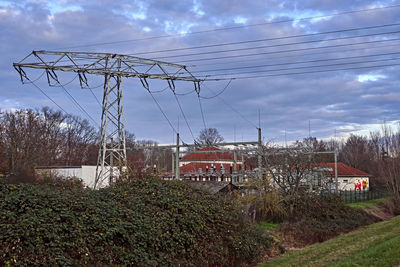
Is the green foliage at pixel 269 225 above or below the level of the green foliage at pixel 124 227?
below

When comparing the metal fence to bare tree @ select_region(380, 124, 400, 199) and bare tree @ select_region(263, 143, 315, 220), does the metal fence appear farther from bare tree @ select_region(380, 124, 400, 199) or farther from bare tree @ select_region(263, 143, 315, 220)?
bare tree @ select_region(263, 143, 315, 220)

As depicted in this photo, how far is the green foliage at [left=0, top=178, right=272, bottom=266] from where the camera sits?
7.11m

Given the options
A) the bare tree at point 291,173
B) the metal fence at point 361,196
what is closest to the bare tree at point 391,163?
the metal fence at point 361,196

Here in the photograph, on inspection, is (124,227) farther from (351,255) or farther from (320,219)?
(320,219)

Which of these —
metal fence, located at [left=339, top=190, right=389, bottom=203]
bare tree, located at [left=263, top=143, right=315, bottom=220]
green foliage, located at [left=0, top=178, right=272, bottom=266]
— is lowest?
metal fence, located at [left=339, top=190, right=389, bottom=203]

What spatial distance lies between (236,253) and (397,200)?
895 inches

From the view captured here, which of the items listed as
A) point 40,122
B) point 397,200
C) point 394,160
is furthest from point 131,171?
point 40,122

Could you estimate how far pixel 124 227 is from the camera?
882 cm

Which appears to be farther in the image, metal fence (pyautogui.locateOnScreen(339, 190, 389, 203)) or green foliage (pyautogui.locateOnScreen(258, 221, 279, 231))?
metal fence (pyautogui.locateOnScreen(339, 190, 389, 203))

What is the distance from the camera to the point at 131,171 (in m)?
14.2

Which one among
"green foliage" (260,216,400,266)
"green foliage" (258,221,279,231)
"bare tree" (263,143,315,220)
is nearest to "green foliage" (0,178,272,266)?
"green foliage" (260,216,400,266)

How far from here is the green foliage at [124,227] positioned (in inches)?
280

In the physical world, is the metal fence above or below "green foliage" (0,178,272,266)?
below

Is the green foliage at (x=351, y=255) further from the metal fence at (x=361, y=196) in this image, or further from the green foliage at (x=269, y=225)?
the metal fence at (x=361, y=196)
